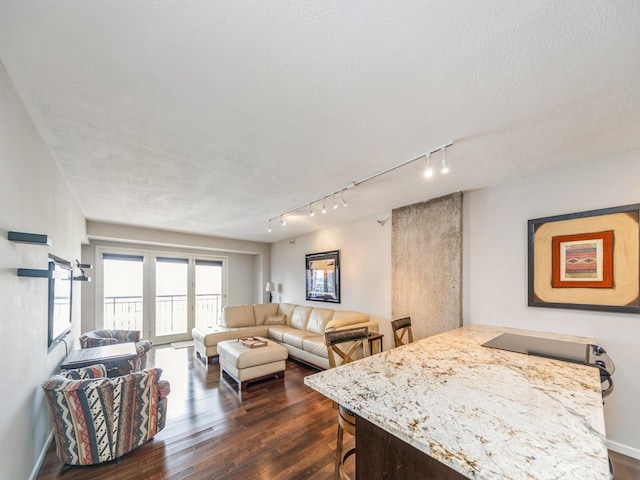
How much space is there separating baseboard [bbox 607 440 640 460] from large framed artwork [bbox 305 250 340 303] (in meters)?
3.58

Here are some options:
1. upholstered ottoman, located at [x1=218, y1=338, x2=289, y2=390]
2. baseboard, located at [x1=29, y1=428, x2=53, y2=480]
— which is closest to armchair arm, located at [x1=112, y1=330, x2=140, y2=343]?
upholstered ottoman, located at [x1=218, y1=338, x2=289, y2=390]

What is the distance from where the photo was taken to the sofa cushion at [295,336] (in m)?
4.43

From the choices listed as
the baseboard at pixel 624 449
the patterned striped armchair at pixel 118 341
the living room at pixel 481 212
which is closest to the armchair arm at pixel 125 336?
the patterned striped armchair at pixel 118 341

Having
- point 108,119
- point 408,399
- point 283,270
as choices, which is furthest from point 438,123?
point 283,270

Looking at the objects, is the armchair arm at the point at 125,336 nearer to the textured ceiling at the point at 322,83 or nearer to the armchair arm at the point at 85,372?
the armchair arm at the point at 85,372

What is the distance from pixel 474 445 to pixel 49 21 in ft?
7.43

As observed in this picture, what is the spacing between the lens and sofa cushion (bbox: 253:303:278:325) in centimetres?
578

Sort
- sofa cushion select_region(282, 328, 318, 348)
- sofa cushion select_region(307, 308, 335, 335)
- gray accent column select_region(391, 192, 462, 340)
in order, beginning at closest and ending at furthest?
gray accent column select_region(391, 192, 462, 340) → sofa cushion select_region(282, 328, 318, 348) → sofa cushion select_region(307, 308, 335, 335)

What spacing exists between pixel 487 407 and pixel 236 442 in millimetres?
2210

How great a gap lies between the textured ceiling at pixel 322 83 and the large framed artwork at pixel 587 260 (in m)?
0.56

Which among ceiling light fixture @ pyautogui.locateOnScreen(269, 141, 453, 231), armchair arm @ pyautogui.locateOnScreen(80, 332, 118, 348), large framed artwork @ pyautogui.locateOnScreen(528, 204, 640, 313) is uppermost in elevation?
ceiling light fixture @ pyautogui.locateOnScreen(269, 141, 453, 231)

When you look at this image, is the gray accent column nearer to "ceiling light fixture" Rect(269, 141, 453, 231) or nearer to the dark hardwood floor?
"ceiling light fixture" Rect(269, 141, 453, 231)

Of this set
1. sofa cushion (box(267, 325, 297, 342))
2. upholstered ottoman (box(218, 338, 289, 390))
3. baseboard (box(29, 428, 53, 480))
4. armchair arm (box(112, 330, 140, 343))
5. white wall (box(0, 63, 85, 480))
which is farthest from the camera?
sofa cushion (box(267, 325, 297, 342))

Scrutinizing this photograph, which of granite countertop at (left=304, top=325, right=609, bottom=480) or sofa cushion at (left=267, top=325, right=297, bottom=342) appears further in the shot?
sofa cushion at (left=267, top=325, right=297, bottom=342)
